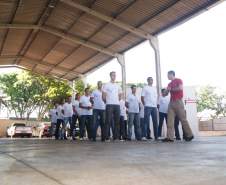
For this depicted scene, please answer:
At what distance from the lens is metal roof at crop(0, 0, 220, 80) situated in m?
13.2

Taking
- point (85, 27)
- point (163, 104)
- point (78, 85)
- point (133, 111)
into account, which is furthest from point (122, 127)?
point (78, 85)

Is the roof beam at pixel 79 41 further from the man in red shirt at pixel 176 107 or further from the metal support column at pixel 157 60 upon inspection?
the man in red shirt at pixel 176 107

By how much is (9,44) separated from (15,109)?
16.8 metres

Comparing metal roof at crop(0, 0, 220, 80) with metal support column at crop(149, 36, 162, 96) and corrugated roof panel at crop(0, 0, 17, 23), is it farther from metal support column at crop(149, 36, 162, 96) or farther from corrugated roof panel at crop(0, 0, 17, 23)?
metal support column at crop(149, 36, 162, 96)

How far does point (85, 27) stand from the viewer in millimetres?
16922

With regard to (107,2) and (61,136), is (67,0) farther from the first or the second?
(61,136)

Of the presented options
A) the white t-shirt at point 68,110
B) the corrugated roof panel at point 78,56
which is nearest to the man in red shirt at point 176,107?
the white t-shirt at point 68,110

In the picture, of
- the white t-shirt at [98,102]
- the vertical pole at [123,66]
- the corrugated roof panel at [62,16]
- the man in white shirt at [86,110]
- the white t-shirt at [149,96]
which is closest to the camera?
the white t-shirt at [149,96]

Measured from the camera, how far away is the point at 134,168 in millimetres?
2949

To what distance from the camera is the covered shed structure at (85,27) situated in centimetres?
1320

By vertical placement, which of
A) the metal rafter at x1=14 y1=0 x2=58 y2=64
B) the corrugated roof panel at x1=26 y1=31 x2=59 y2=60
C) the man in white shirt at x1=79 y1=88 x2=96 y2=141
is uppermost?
the metal rafter at x1=14 y1=0 x2=58 y2=64

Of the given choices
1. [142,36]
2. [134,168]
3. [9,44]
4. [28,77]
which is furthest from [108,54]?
[28,77]

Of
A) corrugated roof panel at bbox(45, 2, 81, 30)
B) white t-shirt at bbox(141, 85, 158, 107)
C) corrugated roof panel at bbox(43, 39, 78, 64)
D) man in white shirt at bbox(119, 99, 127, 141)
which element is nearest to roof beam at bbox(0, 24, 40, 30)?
corrugated roof panel at bbox(45, 2, 81, 30)

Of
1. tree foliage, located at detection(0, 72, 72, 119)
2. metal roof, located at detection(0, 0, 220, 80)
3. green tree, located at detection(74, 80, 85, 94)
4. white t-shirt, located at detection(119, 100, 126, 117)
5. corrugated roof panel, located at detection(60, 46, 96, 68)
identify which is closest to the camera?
white t-shirt, located at detection(119, 100, 126, 117)
